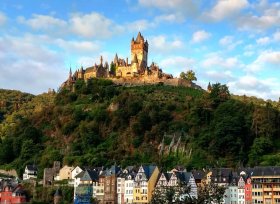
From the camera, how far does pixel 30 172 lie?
104062mm

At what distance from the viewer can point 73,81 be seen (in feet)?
485

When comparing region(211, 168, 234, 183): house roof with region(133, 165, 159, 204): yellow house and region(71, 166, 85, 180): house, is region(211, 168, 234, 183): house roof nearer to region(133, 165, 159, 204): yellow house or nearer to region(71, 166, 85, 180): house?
region(133, 165, 159, 204): yellow house

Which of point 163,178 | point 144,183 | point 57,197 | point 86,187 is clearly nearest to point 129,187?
point 144,183

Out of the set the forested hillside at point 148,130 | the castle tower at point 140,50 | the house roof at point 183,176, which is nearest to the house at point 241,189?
the house roof at point 183,176

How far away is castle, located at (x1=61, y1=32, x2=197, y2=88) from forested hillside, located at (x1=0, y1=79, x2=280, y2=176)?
16.7 feet

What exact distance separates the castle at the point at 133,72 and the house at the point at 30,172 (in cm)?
4103

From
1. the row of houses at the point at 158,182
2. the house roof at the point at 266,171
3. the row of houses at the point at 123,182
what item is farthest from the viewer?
the row of houses at the point at 123,182

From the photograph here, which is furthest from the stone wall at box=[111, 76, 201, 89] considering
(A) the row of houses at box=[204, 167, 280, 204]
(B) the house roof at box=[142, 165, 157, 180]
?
(A) the row of houses at box=[204, 167, 280, 204]

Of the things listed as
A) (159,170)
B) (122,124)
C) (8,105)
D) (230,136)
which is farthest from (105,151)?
(8,105)

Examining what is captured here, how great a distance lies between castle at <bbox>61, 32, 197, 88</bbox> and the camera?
138625 mm

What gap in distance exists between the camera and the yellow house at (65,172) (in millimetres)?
99438

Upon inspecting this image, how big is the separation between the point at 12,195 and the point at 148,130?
3003 centimetres

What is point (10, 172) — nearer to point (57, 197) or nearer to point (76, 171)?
point (76, 171)

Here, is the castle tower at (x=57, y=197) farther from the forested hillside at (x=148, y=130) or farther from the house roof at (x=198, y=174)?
the house roof at (x=198, y=174)
